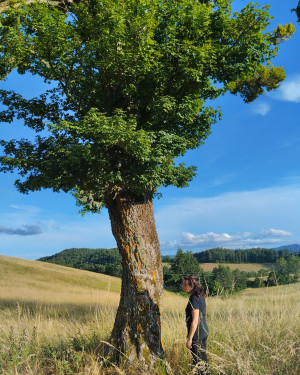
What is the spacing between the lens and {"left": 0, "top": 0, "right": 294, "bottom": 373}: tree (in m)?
8.17

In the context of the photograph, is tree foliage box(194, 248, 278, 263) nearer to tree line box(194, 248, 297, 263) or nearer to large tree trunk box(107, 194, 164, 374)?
tree line box(194, 248, 297, 263)

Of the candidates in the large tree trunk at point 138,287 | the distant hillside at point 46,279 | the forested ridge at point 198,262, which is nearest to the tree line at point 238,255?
the forested ridge at point 198,262

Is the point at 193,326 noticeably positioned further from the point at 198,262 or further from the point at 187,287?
the point at 198,262

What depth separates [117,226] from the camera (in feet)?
30.1

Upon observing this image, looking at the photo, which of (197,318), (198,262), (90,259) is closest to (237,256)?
(198,262)

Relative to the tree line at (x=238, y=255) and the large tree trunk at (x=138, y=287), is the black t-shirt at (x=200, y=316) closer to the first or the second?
the large tree trunk at (x=138, y=287)

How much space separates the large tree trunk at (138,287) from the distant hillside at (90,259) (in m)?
65.6

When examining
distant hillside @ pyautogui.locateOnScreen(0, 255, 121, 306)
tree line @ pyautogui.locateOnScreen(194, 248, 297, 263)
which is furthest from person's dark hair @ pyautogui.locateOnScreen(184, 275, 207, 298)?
tree line @ pyautogui.locateOnScreen(194, 248, 297, 263)

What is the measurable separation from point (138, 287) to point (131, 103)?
490 cm

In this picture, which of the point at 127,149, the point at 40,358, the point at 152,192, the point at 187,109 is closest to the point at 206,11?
the point at 187,109

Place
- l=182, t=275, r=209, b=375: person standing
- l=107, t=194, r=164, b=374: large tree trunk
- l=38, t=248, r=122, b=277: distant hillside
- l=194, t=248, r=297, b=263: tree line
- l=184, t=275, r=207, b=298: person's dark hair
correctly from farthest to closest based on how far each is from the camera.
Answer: l=194, t=248, r=297, b=263: tree line, l=38, t=248, r=122, b=277: distant hillside, l=107, t=194, r=164, b=374: large tree trunk, l=184, t=275, r=207, b=298: person's dark hair, l=182, t=275, r=209, b=375: person standing

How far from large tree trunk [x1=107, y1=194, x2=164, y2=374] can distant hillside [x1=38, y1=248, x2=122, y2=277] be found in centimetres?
6560

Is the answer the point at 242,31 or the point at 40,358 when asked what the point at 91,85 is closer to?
the point at 242,31

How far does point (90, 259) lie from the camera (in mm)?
93688
